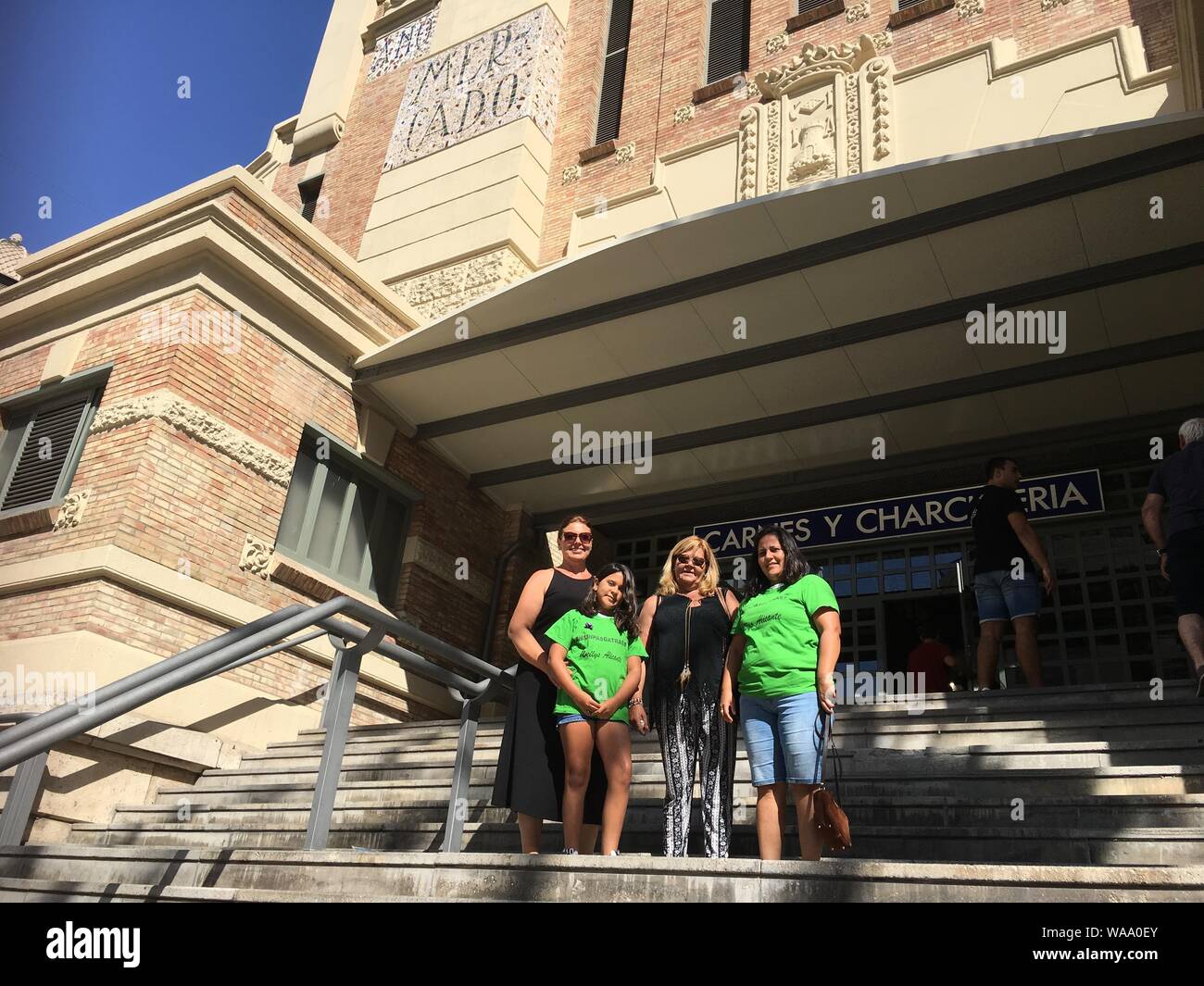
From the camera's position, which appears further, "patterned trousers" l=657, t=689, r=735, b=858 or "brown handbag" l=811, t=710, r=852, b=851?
"patterned trousers" l=657, t=689, r=735, b=858

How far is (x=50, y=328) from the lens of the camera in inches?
403

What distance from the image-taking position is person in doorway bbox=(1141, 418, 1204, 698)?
5.10m

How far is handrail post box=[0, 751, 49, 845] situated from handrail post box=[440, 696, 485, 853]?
301 centimetres

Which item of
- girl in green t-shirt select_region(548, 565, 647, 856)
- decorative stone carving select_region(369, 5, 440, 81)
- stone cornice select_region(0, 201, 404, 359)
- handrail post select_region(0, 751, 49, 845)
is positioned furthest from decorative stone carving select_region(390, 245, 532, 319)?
girl in green t-shirt select_region(548, 565, 647, 856)

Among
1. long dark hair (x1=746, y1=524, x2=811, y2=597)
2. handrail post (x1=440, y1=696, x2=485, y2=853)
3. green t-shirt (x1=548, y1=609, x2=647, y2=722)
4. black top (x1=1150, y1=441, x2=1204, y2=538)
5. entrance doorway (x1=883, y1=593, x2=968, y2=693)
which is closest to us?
green t-shirt (x1=548, y1=609, x2=647, y2=722)

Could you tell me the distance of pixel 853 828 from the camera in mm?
4312

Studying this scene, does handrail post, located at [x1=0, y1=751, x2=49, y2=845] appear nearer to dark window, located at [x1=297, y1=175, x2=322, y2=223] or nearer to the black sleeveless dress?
the black sleeveless dress

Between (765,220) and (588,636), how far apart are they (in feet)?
16.1

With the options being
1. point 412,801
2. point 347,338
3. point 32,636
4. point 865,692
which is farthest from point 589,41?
point 412,801

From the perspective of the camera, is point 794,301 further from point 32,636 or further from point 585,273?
point 32,636

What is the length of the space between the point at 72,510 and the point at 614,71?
10.5 m

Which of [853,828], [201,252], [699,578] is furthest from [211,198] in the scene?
[853,828]

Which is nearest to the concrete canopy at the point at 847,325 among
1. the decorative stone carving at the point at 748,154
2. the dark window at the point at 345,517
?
the dark window at the point at 345,517

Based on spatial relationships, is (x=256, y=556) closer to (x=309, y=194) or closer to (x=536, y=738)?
(x=536, y=738)
